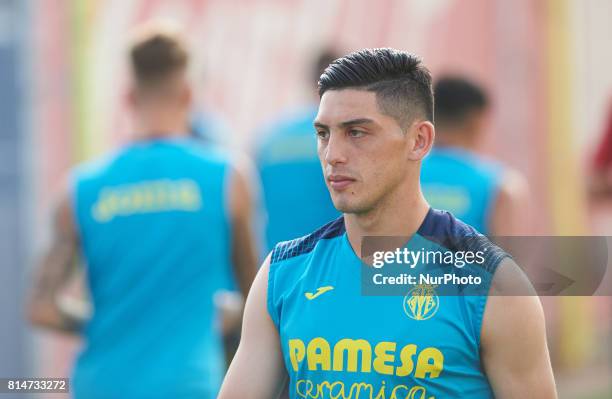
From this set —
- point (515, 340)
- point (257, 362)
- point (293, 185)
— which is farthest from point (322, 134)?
point (293, 185)

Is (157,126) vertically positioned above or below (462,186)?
above

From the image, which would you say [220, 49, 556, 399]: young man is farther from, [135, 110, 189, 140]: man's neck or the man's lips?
[135, 110, 189, 140]: man's neck

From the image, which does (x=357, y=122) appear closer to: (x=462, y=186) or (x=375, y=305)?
(x=375, y=305)

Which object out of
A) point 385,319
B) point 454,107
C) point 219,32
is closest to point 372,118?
point 385,319

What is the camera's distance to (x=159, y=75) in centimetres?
540

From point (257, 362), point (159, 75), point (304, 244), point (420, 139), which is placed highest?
point (159, 75)

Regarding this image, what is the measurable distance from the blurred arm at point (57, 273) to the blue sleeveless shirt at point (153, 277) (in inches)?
2.2

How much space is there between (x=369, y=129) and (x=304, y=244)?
14.8 inches

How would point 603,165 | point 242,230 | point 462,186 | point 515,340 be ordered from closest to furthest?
point 515,340 < point 242,230 < point 462,186 < point 603,165

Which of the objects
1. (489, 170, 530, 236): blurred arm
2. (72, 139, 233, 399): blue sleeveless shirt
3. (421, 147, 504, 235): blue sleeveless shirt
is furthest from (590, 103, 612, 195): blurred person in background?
(72, 139, 233, 399): blue sleeveless shirt

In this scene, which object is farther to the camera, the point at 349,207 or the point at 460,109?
the point at 460,109

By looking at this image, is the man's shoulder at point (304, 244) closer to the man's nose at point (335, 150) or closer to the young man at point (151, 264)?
the man's nose at point (335, 150)

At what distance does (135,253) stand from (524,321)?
2.36 m

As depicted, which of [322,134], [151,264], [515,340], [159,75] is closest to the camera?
[515,340]
